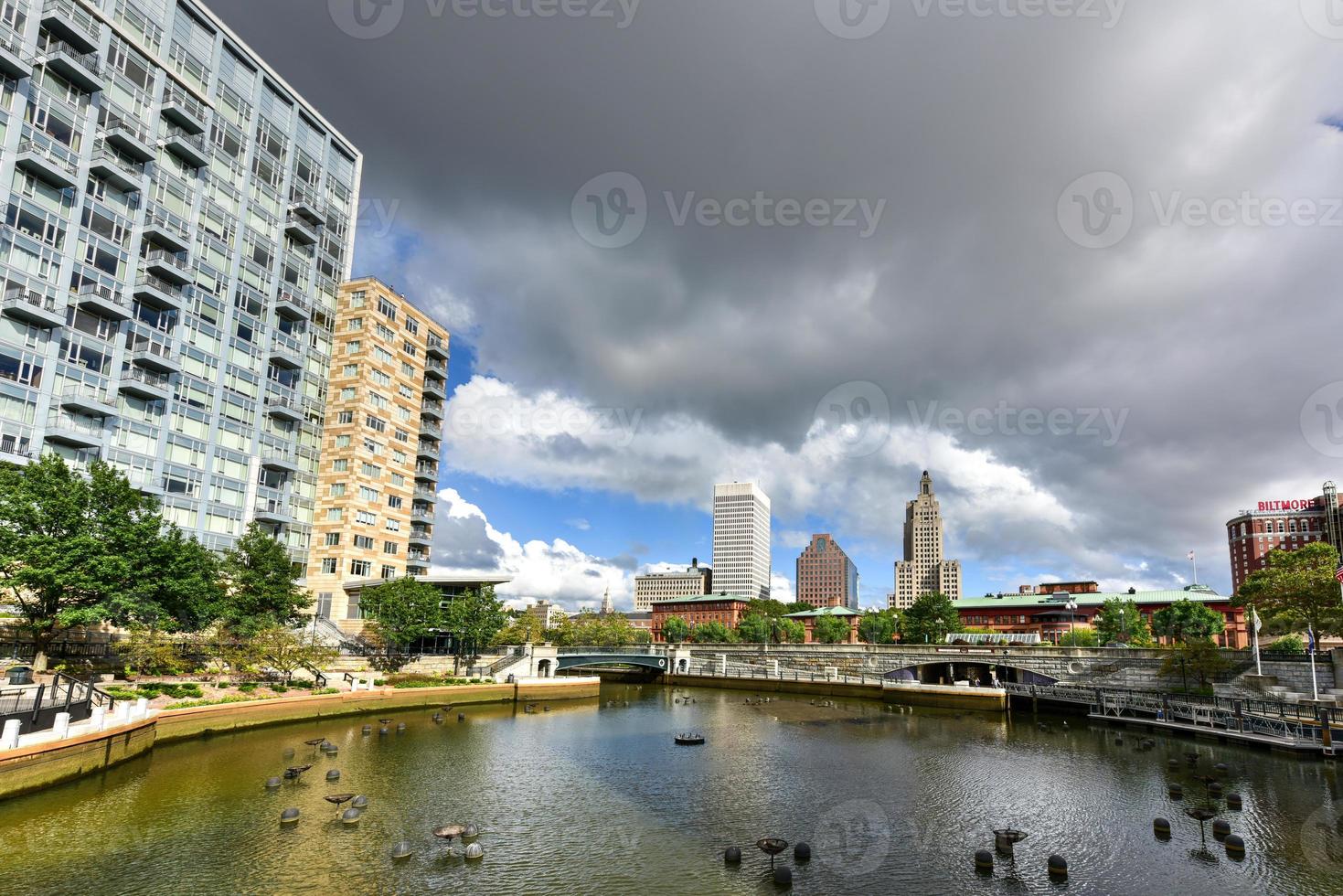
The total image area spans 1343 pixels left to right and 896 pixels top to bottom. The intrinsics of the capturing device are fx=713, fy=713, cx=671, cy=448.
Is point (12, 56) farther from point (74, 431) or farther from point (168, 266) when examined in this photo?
point (74, 431)

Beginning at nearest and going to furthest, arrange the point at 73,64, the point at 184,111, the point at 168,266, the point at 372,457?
the point at 73,64 < the point at 168,266 < the point at 184,111 < the point at 372,457

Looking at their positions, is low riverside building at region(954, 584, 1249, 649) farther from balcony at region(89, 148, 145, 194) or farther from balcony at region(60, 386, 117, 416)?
balcony at region(89, 148, 145, 194)

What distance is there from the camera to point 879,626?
16550cm

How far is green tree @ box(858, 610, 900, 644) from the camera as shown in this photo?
16750 cm

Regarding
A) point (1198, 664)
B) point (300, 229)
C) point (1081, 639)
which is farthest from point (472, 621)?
point (1081, 639)

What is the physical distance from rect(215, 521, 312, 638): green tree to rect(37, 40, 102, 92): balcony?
48778mm

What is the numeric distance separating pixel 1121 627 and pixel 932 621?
3748cm

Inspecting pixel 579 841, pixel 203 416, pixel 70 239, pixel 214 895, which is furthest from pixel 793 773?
pixel 70 239

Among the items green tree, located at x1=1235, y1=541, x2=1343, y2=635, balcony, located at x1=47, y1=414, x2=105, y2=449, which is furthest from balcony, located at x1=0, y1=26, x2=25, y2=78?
green tree, located at x1=1235, y1=541, x2=1343, y2=635

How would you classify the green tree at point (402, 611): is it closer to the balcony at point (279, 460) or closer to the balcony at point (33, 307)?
the balcony at point (279, 460)

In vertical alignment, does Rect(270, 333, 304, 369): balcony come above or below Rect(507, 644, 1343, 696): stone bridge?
above

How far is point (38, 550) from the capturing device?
51.9 metres

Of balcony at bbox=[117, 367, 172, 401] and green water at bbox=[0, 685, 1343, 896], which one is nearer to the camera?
green water at bbox=[0, 685, 1343, 896]

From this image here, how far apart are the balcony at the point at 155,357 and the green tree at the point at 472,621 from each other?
4317 centimetres
